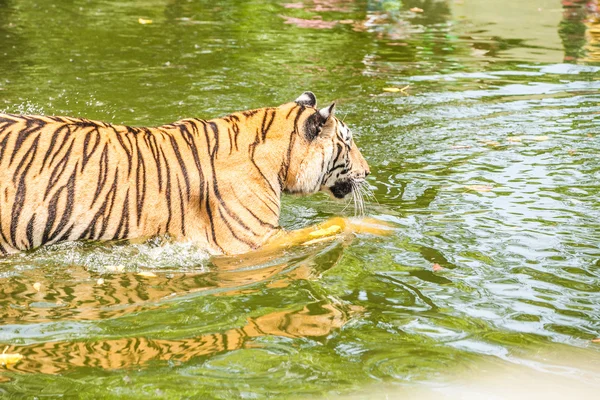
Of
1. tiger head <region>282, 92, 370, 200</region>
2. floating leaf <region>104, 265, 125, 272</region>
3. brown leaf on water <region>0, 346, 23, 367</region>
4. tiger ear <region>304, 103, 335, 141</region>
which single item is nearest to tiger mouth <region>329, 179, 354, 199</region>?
tiger head <region>282, 92, 370, 200</region>

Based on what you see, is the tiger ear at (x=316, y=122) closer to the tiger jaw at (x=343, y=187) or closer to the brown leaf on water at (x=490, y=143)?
the tiger jaw at (x=343, y=187)

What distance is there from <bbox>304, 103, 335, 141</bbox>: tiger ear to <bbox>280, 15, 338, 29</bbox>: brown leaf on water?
772 cm

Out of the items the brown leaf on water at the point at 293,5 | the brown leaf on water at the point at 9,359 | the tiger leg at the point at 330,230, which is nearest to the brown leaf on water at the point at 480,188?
the tiger leg at the point at 330,230

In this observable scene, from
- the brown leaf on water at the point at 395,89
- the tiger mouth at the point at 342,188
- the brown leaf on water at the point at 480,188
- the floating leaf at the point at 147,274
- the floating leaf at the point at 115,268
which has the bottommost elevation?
the floating leaf at the point at 147,274

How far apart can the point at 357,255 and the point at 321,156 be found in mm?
705

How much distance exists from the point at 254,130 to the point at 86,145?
1031 millimetres

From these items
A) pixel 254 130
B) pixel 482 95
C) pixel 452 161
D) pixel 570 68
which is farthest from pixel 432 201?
pixel 570 68

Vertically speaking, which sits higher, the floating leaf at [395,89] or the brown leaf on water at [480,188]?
the floating leaf at [395,89]

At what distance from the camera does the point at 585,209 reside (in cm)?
584

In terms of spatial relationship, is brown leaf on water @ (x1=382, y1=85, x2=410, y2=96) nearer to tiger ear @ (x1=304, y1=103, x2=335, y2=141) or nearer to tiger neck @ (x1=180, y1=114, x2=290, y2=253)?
tiger ear @ (x1=304, y1=103, x2=335, y2=141)

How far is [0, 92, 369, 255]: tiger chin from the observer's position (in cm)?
483

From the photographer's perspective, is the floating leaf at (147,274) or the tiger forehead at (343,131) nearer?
the floating leaf at (147,274)

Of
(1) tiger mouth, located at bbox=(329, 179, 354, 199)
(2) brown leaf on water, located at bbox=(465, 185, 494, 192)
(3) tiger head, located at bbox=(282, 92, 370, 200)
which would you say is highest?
(3) tiger head, located at bbox=(282, 92, 370, 200)

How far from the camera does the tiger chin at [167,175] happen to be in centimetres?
483
